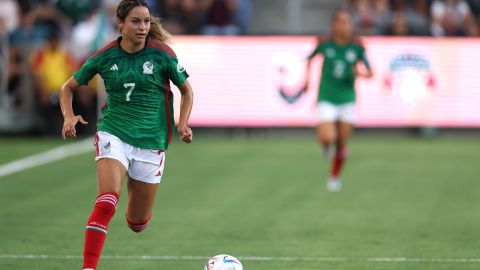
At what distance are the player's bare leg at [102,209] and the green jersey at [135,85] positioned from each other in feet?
0.91

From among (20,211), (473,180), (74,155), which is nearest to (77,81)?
(20,211)

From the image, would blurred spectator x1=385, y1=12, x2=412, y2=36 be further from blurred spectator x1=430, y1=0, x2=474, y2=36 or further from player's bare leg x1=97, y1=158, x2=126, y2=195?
player's bare leg x1=97, y1=158, x2=126, y2=195

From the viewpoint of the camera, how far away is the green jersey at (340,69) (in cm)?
1600

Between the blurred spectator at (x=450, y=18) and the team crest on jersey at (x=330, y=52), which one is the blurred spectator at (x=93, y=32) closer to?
the blurred spectator at (x=450, y=18)

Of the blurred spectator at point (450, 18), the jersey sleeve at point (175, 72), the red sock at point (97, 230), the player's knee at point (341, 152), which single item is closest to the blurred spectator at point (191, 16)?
the blurred spectator at point (450, 18)

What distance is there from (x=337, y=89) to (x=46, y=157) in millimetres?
6411

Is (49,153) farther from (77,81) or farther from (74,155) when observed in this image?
(77,81)

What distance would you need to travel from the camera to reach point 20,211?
13352 millimetres

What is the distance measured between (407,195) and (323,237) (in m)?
3.99

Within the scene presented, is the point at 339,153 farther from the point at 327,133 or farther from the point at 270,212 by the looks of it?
the point at 270,212

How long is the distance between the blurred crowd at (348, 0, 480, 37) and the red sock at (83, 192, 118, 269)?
53.2ft

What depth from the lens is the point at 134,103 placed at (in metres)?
8.61

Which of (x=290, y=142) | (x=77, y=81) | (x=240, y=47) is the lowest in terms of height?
(x=290, y=142)

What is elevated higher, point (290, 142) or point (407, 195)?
point (407, 195)
